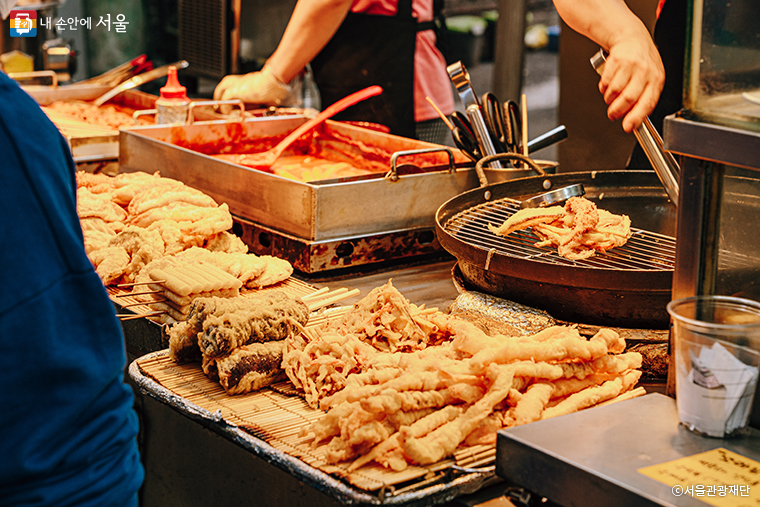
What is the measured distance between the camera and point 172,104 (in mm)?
3484

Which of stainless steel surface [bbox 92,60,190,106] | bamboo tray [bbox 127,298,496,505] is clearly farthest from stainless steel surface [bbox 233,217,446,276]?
stainless steel surface [bbox 92,60,190,106]

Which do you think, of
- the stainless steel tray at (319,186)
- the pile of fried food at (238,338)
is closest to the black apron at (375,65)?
the stainless steel tray at (319,186)

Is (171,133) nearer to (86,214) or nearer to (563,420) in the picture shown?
(86,214)

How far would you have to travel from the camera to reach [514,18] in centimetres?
704

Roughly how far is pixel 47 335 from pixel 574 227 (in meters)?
1.31

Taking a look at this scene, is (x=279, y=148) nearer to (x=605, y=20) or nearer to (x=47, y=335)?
(x=605, y=20)

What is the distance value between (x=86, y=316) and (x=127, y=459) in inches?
10.4

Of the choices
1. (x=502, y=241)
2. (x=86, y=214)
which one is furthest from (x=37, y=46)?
(x=502, y=241)

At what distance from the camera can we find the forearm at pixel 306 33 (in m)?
3.56

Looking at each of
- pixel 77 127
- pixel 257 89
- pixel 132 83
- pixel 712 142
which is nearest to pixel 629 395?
pixel 712 142

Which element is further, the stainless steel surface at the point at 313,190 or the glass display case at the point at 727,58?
the stainless steel surface at the point at 313,190

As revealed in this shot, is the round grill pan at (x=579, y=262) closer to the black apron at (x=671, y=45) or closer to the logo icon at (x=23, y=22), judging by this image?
the black apron at (x=671, y=45)

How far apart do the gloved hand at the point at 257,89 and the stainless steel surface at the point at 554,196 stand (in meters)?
2.11

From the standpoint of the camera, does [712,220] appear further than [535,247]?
No
